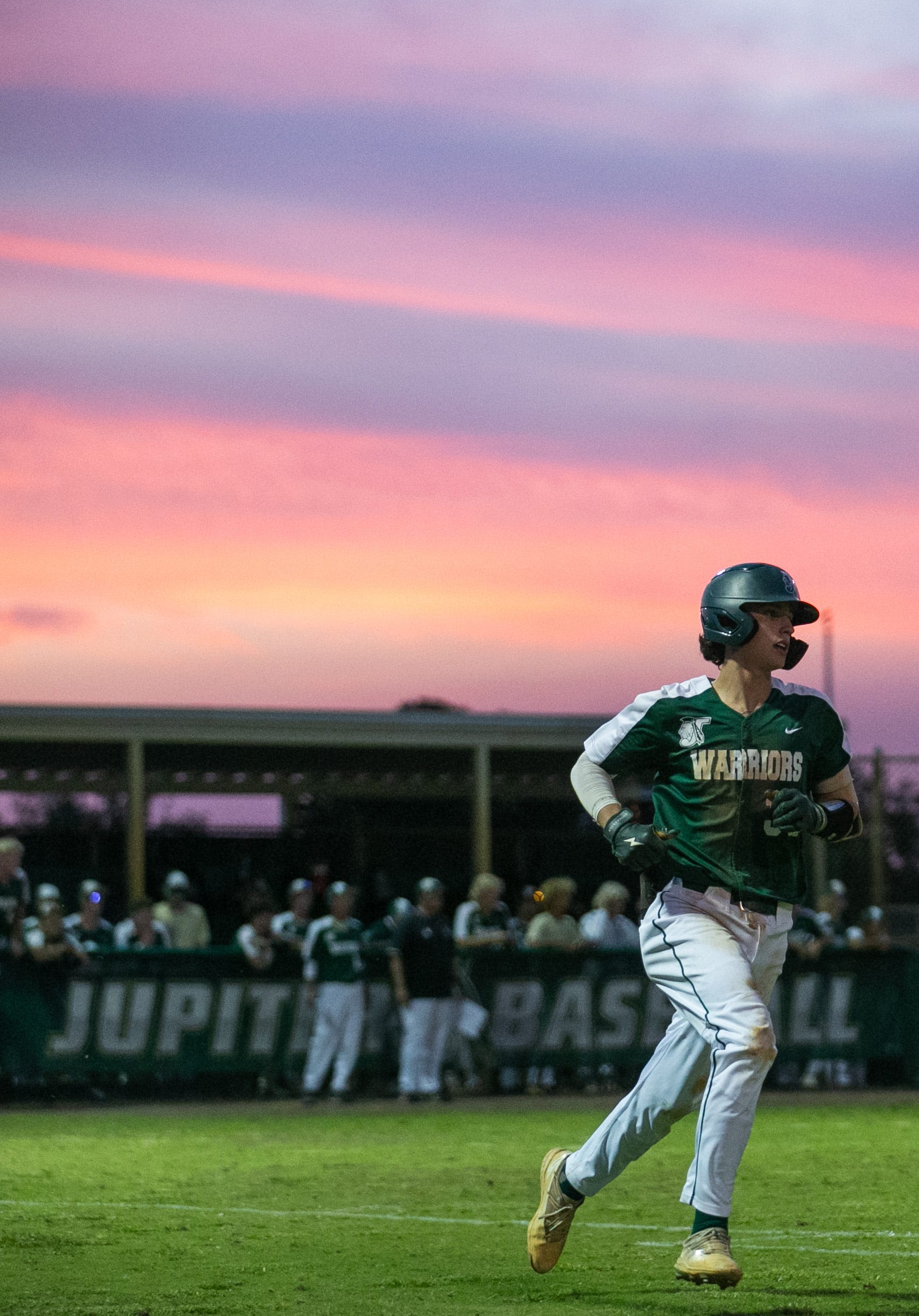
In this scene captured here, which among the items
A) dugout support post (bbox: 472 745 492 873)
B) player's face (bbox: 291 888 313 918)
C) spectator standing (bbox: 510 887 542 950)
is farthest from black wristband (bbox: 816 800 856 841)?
dugout support post (bbox: 472 745 492 873)

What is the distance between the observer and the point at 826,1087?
1962 centimetres

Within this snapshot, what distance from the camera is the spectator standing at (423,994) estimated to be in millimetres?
18172

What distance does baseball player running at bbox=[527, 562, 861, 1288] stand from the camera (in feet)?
21.0

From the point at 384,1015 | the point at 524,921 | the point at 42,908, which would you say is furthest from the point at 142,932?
the point at 524,921

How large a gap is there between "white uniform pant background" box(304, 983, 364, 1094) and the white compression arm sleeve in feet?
38.6

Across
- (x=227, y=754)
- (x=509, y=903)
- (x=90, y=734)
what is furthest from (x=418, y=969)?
(x=509, y=903)

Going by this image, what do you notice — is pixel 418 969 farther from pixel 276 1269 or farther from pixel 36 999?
pixel 276 1269

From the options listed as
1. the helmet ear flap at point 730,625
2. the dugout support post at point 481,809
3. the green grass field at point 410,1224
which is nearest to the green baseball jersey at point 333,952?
the green grass field at point 410,1224

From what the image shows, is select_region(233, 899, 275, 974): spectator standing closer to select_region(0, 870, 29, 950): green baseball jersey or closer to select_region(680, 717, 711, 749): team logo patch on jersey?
select_region(0, 870, 29, 950): green baseball jersey

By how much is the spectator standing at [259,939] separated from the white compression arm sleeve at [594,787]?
12.2 metres

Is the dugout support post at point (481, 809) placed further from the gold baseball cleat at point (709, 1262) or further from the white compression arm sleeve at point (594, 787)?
the gold baseball cleat at point (709, 1262)

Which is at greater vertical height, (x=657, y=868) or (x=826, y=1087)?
(x=657, y=868)

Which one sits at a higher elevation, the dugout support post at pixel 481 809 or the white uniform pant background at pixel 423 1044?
the dugout support post at pixel 481 809

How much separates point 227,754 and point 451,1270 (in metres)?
24.1
